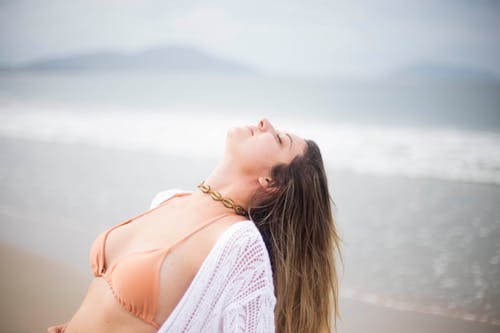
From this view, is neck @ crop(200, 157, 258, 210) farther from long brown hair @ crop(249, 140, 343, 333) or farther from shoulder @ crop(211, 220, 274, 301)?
shoulder @ crop(211, 220, 274, 301)

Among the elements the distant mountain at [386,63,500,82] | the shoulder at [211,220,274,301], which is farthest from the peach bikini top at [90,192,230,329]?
the distant mountain at [386,63,500,82]

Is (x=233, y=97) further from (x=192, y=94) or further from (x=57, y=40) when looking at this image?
(x=57, y=40)

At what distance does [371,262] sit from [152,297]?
227cm

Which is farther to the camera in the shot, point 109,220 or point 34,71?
point 34,71

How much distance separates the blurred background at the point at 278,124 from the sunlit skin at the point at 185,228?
1.24 m

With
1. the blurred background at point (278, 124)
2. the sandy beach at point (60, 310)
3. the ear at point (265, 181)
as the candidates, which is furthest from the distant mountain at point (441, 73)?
the ear at point (265, 181)

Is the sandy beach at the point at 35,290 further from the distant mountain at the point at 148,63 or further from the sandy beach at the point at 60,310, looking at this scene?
the distant mountain at the point at 148,63

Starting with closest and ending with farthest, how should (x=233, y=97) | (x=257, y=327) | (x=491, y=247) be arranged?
(x=257, y=327) → (x=491, y=247) → (x=233, y=97)

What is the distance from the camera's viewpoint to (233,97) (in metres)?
11.4

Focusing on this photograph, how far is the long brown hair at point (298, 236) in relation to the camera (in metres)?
1.43

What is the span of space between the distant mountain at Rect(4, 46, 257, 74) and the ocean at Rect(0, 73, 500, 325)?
31 centimetres

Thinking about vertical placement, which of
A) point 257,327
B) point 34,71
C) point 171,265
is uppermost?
point 34,71

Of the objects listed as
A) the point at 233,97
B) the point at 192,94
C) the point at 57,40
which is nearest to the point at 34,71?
the point at 57,40

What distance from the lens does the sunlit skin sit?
1216mm
